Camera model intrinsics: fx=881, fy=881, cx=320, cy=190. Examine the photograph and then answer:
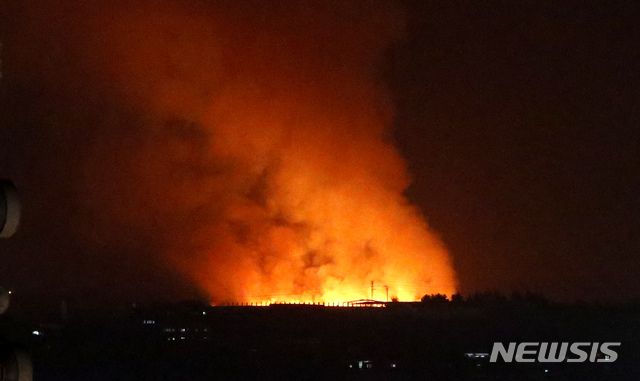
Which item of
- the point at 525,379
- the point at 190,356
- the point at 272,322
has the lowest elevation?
the point at 525,379

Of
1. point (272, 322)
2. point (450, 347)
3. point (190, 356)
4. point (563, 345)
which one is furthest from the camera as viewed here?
point (272, 322)

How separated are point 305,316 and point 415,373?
18634 millimetres

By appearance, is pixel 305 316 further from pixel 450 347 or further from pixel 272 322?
pixel 450 347

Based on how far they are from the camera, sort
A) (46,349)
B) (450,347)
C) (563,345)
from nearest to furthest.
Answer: (563,345)
(46,349)
(450,347)

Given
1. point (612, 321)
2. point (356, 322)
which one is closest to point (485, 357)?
point (356, 322)

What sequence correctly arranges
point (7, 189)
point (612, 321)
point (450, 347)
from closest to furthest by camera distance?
point (7, 189) → point (450, 347) → point (612, 321)

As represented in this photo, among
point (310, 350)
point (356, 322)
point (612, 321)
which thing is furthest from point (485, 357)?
point (612, 321)

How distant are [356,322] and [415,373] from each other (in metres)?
17.6

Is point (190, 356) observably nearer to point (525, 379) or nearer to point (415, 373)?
point (415, 373)

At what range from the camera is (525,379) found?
3956cm

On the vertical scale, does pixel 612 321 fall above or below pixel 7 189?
above

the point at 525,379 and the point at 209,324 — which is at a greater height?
the point at 209,324

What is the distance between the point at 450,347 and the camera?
176 ft

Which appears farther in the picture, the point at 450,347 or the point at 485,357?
the point at 450,347
